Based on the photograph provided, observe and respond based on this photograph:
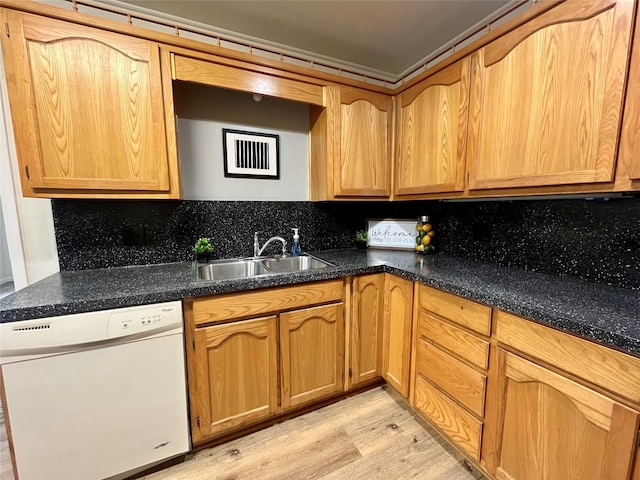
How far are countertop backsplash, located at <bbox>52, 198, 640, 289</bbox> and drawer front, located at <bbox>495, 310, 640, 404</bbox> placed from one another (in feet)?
1.89

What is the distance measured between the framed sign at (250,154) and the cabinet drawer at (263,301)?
899 millimetres

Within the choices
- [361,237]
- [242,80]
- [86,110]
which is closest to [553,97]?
[361,237]

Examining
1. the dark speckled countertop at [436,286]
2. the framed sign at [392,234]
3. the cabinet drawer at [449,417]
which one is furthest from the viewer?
the framed sign at [392,234]

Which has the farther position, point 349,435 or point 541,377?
point 349,435

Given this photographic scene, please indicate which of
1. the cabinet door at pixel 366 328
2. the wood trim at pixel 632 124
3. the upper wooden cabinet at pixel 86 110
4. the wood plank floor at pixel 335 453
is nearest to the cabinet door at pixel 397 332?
the cabinet door at pixel 366 328

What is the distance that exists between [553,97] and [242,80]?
4.77 feet

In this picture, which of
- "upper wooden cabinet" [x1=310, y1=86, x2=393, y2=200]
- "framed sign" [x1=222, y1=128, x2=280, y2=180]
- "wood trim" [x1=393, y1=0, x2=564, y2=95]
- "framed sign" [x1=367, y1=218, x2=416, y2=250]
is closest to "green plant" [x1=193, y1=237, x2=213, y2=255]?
"framed sign" [x1=222, y1=128, x2=280, y2=180]

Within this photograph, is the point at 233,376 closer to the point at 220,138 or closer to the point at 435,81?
the point at 220,138

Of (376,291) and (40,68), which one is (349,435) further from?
(40,68)

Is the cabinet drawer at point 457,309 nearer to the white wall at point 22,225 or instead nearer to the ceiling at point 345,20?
the ceiling at point 345,20

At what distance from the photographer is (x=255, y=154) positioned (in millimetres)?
1828

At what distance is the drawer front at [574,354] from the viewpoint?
71 cm

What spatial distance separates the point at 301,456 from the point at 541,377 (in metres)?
1.12

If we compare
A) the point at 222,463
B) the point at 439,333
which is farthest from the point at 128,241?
the point at 439,333
